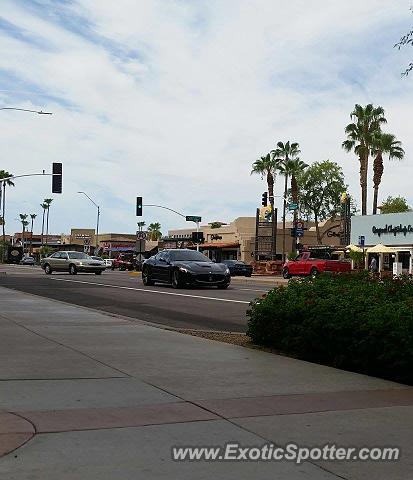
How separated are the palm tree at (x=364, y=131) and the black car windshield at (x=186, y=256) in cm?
3624

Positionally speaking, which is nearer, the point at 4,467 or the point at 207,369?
the point at 4,467

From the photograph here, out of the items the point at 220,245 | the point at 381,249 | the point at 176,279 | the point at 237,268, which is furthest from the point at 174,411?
the point at 220,245

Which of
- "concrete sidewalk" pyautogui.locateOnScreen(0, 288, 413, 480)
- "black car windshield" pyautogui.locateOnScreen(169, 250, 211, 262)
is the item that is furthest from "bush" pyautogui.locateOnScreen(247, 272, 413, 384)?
"black car windshield" pyautogui.locateOnScreen(169, 250, 211, 262)

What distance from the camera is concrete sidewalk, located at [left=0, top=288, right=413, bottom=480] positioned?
4.32 meters

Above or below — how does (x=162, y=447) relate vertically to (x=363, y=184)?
below

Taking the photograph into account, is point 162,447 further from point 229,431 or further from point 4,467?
point 4,467

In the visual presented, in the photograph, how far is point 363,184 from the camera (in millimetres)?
59469

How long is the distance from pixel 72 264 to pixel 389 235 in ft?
78.2

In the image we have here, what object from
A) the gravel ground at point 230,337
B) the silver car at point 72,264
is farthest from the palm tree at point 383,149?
the gravel ground at point 230,337

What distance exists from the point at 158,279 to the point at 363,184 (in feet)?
121

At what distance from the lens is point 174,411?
5711 millimetres

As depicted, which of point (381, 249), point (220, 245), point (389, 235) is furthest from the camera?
point (220, 245)

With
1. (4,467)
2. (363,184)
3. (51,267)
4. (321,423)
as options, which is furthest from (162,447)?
(363,184)

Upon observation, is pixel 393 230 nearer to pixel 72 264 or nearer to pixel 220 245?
pixel 72 264
